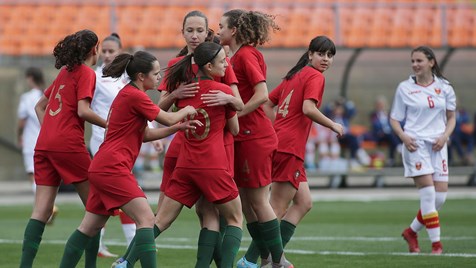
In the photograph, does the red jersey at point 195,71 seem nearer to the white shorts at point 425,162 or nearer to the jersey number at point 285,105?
the jersey number at point 285,105

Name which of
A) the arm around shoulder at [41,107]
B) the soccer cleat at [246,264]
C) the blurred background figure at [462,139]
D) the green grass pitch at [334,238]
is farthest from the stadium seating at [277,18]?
the soccer cleat at [246,264]

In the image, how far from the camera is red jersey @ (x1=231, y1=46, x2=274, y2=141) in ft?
25.6

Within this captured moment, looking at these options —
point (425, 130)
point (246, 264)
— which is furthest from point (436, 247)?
point (246, 264)

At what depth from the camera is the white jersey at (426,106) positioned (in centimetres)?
1018

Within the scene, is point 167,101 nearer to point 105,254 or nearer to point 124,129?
point 124,129

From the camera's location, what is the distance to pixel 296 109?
8.48m

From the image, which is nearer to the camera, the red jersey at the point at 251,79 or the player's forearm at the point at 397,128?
the red jersey at the point at 251,79

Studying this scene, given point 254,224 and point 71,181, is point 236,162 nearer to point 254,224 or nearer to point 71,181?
point 254,224

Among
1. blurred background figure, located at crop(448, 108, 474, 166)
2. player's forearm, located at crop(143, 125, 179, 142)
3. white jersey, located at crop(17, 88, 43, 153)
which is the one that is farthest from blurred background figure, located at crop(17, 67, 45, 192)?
blurred background figure, located at crop(448, 108, 474, 166)

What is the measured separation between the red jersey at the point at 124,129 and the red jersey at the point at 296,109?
1.70 metres

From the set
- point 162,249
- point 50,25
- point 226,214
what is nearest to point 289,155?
point 226,214

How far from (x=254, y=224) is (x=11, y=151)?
13.5 m

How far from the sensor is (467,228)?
12.4m

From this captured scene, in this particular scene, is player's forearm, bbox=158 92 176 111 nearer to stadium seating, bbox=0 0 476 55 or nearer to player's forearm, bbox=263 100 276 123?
player's forearm, bbox=263 100 276 123
